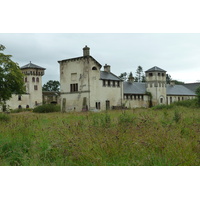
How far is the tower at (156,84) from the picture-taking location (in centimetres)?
5209

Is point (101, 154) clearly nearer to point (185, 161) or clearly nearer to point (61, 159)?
point (61, 159)

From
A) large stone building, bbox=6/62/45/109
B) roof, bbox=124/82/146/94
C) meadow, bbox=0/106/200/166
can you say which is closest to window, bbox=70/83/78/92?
roof, bbox=124/82/146/94

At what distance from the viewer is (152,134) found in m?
6.89

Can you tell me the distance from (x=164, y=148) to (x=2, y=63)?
15.0 m

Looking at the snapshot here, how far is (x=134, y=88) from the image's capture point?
5184 cm

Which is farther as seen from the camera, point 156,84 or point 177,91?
point 177,91

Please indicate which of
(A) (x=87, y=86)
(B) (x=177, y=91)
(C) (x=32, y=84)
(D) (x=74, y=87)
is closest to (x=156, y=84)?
(B) (x=177, y=91)

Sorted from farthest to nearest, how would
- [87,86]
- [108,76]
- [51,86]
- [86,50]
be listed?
[51,86], [108,76], [86,50], [87,86]

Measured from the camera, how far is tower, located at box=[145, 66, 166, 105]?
52094mm

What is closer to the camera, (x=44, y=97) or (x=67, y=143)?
(x=67, y=143)

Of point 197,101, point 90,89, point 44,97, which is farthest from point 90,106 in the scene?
point 44,97

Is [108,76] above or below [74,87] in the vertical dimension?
above

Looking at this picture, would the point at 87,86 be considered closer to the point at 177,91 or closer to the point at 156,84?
the point at 156,84

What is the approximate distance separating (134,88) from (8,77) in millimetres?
36743
